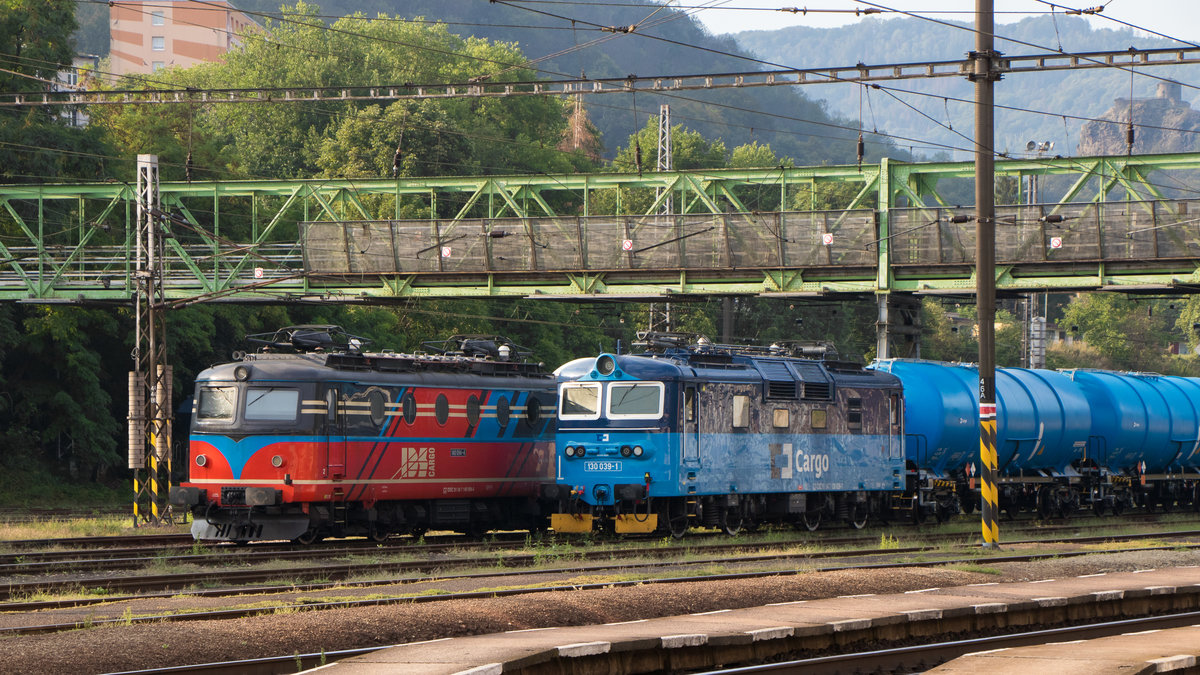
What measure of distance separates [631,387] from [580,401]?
1.18 meters

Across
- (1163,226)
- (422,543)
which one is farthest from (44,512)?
(1163,226)

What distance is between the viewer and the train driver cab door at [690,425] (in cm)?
2723

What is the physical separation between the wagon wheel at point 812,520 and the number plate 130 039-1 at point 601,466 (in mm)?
6164

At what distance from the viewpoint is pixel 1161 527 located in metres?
36.3

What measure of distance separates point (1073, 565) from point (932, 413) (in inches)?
444

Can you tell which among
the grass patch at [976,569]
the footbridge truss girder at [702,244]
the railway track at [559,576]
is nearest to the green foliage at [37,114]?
the footbridge truss girder at [702,244]

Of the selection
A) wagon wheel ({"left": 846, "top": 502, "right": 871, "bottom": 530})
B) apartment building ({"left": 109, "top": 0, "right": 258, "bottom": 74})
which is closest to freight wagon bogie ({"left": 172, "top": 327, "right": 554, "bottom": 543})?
wagon wheel ({"left": 846, "top": 502, "right": 871, "bottom": 530})

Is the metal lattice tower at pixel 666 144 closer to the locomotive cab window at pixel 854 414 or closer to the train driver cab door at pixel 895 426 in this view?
the train driver cab door at pixel 895 426

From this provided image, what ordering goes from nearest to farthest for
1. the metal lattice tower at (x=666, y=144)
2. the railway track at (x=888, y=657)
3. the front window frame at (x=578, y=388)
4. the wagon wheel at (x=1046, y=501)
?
the railway track at (x=888, y=657) → the front window frame at (x=578, y=388) → the wagon wheel at (x=1046, y=501) → the metal lattice tower at (x=666, y=144)

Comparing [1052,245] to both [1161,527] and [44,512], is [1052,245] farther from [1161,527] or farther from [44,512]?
[44,512]

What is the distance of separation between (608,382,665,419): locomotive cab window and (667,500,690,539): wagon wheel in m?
2.08

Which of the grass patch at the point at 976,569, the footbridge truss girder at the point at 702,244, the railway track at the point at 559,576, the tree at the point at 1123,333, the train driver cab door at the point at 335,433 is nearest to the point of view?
the railway track at the point at 559,576

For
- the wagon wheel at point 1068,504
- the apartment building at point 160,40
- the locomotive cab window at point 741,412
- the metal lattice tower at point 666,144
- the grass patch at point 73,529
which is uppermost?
the apartment building at point 160,40

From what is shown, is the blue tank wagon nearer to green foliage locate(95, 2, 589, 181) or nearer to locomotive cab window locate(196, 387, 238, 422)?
locomotive cab window locate(196, 387, 238, 422)
